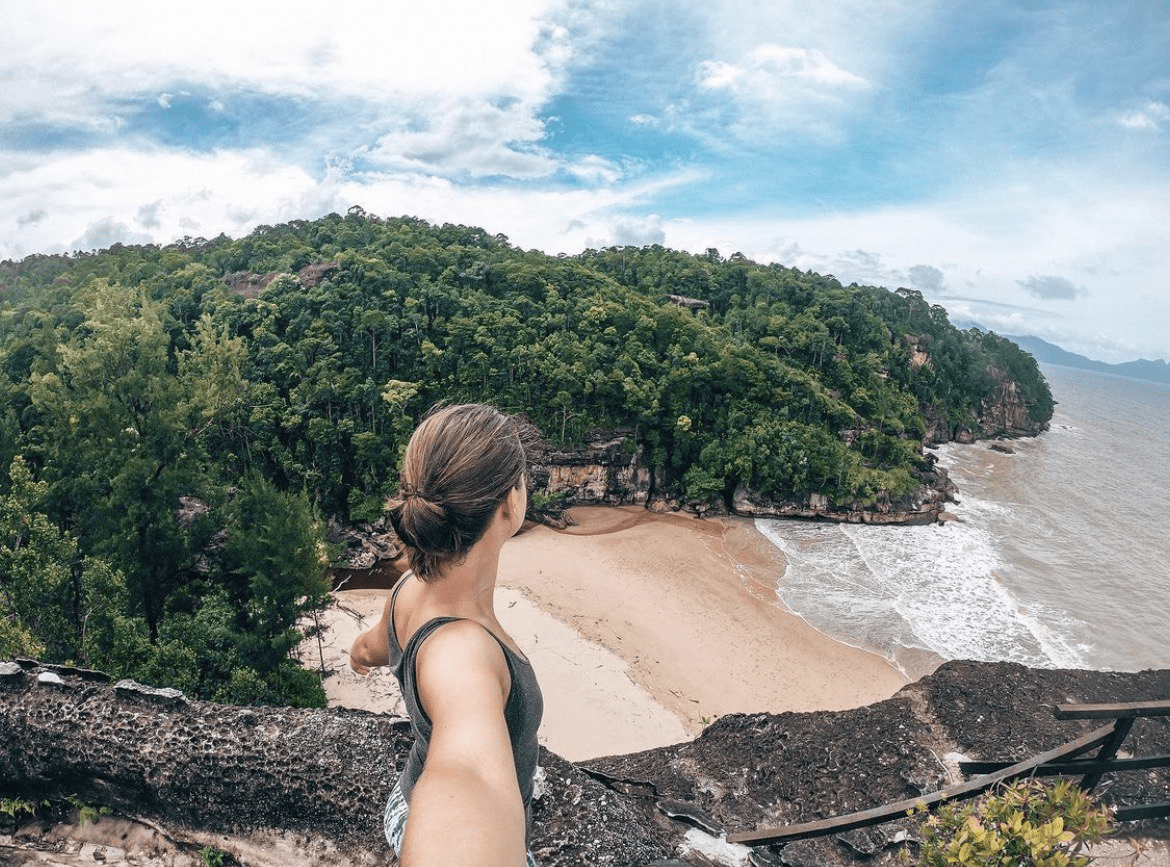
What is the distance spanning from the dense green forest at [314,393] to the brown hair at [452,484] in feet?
37.6

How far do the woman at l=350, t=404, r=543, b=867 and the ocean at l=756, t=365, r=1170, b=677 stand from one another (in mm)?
18674

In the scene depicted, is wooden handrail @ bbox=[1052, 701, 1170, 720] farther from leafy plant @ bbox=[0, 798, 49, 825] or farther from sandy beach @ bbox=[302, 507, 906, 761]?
sandy beach @ bbox=[302, 507, 906, 761]

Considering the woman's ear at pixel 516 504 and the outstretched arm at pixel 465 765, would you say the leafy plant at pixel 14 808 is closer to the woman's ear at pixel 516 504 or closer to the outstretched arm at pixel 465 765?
the outstretched arm at pixel 465 765

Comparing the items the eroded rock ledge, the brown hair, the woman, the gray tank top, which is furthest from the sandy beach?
the brown hair

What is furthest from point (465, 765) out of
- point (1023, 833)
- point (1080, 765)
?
point (1080, 765)

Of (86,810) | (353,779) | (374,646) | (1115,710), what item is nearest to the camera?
(374,646)

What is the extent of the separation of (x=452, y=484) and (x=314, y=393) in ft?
87.9

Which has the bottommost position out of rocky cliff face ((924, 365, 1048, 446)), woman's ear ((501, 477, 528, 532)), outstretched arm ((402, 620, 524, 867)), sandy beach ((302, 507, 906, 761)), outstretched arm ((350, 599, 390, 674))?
sandy beach ((302, 507, 906, 761))

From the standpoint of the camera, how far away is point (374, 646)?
6.75ft

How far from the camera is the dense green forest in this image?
38.1 feet

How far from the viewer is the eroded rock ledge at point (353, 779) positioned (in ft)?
18.3

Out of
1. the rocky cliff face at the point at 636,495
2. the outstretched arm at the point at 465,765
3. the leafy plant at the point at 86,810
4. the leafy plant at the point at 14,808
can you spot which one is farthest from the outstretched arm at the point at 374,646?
the rocky cliff face at the point at 636,495

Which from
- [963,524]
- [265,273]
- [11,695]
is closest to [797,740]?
[11,695]

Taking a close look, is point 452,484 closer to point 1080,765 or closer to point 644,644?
point 1080,765
